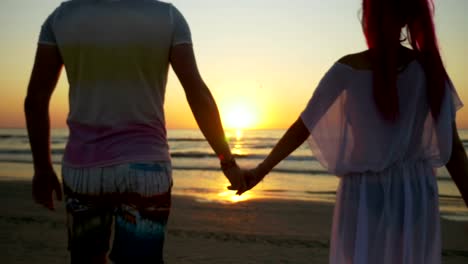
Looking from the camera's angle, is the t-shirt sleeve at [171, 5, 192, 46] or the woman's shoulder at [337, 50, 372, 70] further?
the woman's shoulder at [337, 50, 372, 70]

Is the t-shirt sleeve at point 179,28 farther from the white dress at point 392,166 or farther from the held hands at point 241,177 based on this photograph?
the held hands at point 241,177

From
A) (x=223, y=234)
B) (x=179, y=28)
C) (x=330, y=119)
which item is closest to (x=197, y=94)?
(x=179, y=28)

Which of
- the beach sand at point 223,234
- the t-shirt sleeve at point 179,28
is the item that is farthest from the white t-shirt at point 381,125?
the beach sand at point 223,234

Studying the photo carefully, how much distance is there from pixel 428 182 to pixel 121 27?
161cm

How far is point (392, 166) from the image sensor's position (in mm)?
2484

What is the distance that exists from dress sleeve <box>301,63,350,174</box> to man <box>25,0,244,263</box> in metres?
0.76

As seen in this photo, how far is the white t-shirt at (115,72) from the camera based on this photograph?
2.07m

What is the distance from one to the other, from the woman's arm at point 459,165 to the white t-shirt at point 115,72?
144cm

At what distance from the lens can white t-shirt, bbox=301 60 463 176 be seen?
7.97 feet

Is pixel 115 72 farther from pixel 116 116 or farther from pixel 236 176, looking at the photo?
pixel 236 176

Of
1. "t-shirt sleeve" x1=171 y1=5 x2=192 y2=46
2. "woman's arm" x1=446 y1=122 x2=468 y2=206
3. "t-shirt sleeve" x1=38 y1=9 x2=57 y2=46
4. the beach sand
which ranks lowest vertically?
the beach sand

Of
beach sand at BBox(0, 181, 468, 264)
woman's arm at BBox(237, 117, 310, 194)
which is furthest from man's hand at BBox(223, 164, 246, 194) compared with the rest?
beach sand at BBox(0, 181, 468, 264)

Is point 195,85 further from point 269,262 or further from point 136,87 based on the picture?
point 269,262

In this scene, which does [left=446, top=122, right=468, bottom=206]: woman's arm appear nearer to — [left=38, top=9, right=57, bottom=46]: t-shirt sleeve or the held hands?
the held hands
